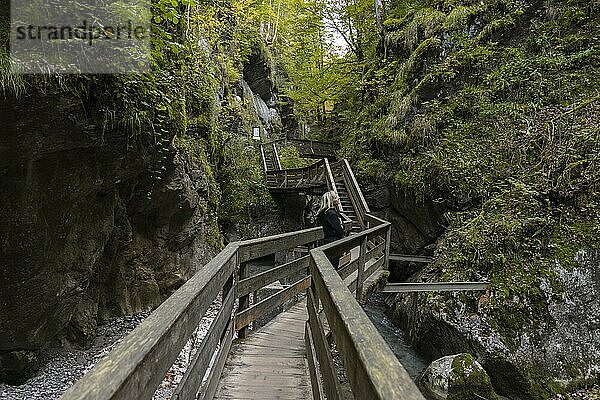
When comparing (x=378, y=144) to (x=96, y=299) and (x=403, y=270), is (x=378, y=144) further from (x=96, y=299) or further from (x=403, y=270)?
(x=96, y=299)

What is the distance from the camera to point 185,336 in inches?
74.7

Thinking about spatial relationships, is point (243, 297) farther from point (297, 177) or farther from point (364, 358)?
point (297, 177)

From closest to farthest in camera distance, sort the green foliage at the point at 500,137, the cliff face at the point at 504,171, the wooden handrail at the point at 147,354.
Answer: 1. the wooden handrail at the point at 147,354
2. the cliff face at the point at 504,171
3. the green foliage at the point at 500,137

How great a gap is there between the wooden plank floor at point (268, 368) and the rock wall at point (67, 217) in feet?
10.2

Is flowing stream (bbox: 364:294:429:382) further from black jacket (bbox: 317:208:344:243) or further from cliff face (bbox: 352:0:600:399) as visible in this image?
black jacket (bbox: 317:208:344:243)

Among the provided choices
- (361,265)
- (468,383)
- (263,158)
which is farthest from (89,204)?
(263,158)

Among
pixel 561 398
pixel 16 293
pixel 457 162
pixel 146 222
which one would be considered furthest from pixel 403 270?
pixel 16 293

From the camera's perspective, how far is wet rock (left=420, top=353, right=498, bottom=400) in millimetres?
5430

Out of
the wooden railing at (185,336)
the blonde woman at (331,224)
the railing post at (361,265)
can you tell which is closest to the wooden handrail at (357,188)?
the blonde woman at (331,224)

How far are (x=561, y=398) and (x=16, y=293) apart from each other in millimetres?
7700

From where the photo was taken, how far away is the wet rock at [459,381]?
5.43 meters

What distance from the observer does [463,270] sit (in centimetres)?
739

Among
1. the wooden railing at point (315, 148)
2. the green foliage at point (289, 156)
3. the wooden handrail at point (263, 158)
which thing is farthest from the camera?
the green foliage at point (289, 156)

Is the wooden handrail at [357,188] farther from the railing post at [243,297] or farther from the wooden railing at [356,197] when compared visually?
the railing post at [243,297]
